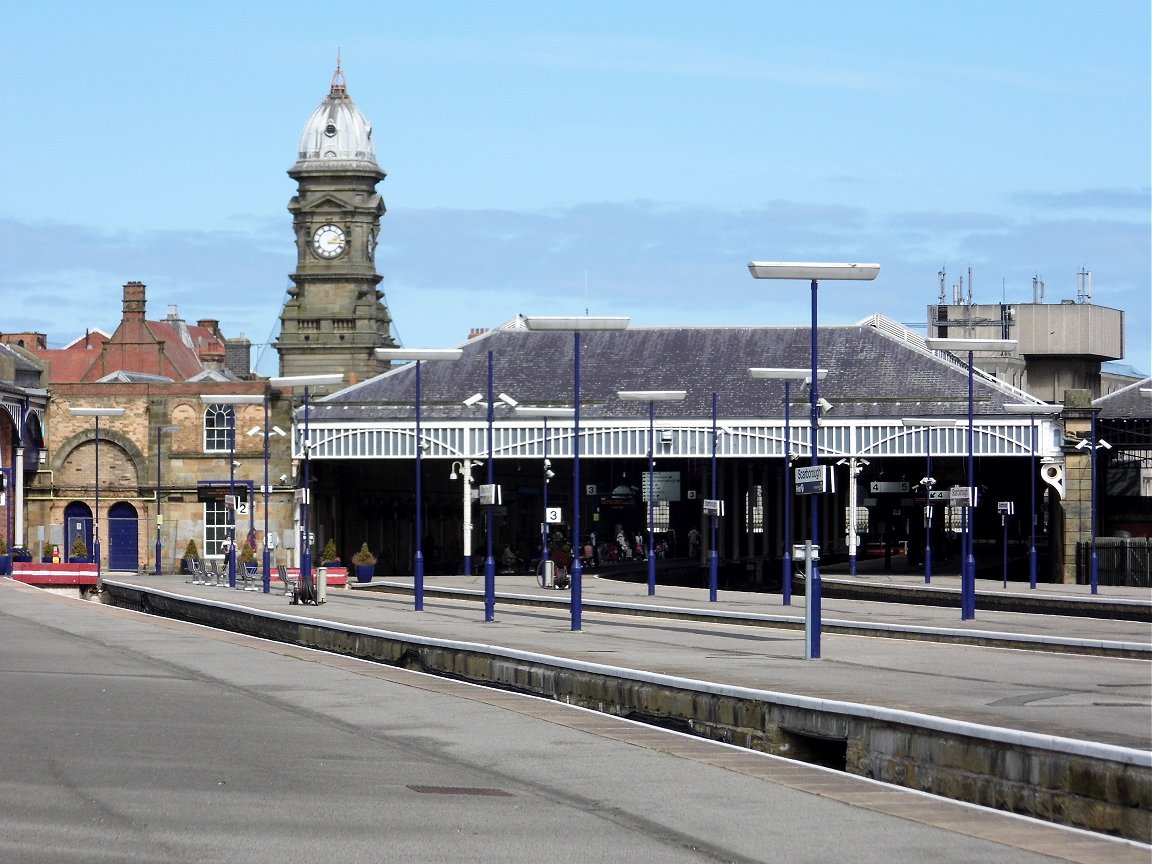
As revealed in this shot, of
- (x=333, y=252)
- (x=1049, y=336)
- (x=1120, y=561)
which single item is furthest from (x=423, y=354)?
(x=1049, y=336)

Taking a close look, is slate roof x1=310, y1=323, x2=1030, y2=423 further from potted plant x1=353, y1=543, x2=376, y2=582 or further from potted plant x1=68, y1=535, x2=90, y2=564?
potted plant x1=353, y1=543, x2=376, y2=582

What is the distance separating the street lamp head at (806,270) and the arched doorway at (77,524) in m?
53.5

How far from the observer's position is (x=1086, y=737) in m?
13.3

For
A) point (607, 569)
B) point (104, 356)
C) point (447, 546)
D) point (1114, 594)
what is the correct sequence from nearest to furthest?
point (1114, 594) → point (607, 569) → point (447, 546) → point (104, 356)

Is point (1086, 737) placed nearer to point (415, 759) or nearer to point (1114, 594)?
point (415, 759)

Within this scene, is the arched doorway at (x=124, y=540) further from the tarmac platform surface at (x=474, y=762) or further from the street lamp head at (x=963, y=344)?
the tarmac platform surface at (x=474, y=762)

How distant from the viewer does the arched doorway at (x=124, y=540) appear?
72.2 m

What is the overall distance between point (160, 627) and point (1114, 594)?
25.6 meters

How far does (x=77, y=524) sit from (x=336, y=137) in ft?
141

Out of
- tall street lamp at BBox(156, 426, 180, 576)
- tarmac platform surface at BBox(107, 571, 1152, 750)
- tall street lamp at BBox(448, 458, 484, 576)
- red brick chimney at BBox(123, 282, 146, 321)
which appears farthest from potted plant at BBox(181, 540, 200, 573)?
red brick chimney at BBox(123, 282, 146, 321)

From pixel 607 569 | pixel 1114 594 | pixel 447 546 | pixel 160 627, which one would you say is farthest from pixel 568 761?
pixel 447 546

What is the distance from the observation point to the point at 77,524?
7269cm

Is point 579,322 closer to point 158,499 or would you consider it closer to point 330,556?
point 330,556

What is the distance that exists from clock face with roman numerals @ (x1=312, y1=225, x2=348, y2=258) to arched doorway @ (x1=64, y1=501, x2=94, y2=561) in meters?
39.2
